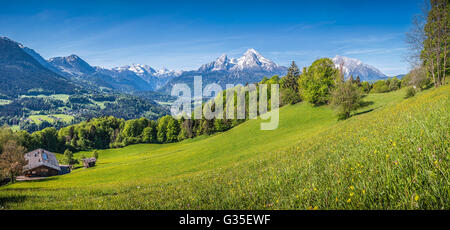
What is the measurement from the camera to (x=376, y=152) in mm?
5805

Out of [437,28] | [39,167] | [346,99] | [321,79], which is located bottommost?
[39,167]

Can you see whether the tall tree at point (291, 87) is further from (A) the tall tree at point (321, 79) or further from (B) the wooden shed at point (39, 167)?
(B) the wooden shed at point (39, 167)

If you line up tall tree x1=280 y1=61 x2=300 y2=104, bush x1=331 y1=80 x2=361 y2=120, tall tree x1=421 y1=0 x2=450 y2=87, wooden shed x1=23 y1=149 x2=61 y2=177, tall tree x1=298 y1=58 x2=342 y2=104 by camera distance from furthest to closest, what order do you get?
tall tree x1=280 y1=61 x2=300 y2=104
wooden shed x1=23 y1=149 x2=61 y2=177
tall tree x1=298 y1=58 x2=342 y2=104
bush x1=331 y1=80 x2=361 y2=120
tall tree x1=421 y1=0 x2=450 y2=87

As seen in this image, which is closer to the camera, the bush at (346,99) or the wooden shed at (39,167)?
the bush at (346,99)

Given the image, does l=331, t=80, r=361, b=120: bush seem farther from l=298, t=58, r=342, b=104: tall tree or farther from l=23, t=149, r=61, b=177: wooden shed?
l=23, t=149, r=61, b=177: wooden shed

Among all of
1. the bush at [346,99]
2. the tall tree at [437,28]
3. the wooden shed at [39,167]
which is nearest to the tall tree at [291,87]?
the bush at [346,99]

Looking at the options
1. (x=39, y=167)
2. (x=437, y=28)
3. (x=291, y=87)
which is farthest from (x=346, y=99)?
(x=39, y=167)

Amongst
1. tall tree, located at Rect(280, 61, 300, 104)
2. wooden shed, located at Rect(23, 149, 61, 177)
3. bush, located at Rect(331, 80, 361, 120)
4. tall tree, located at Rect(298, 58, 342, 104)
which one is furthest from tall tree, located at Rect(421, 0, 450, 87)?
wooden shed, located at Rect(23, 149, 61, 177)

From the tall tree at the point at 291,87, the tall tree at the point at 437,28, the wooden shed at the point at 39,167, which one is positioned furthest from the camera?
the tall tree at the point at 291,87

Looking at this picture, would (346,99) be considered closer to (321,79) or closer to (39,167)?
(321,79)
